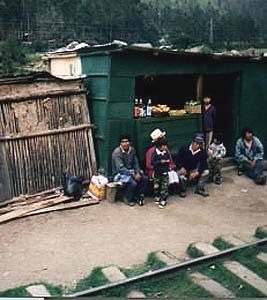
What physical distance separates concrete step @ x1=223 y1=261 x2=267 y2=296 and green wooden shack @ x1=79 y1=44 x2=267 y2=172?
12.9 feet

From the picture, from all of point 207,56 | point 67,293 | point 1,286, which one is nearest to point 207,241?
point 67,293

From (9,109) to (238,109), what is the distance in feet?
17.9

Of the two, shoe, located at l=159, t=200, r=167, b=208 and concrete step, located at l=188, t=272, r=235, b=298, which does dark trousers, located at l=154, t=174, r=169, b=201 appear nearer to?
shoe, located at l=159, t=200, r=167, b=208

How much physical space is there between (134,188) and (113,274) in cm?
312

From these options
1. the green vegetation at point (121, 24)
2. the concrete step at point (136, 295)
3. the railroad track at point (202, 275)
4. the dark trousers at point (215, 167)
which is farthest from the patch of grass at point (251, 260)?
the green vegetation at point (121, 24)

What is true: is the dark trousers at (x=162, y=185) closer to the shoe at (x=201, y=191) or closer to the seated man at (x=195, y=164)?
the seated man at (x=195, y=164)

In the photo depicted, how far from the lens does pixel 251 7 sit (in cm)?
2098

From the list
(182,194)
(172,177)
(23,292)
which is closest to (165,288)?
(23,292)

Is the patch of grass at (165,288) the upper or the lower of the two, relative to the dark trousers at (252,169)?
upper

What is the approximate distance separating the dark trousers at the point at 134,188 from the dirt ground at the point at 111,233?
0.22 m

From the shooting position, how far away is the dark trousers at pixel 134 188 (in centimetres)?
843

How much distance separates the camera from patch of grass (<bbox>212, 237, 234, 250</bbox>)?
639 cm

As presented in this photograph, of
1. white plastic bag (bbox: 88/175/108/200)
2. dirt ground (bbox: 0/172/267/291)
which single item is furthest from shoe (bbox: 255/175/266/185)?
white plastic bag (bbox: 88/175/108/200)

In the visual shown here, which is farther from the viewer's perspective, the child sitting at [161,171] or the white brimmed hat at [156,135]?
the white brimmed hat at [156,135]
